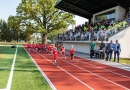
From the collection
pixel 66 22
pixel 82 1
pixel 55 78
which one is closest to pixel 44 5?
pixel 66 22

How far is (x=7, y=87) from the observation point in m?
8.62

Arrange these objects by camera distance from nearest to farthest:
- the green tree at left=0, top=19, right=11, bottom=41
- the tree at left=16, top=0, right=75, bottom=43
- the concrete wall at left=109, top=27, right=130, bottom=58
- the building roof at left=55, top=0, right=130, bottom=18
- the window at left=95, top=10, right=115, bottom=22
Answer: the concrete wall at left=109, top=27, right=130, bottom=58 < the building roof at left=55, top=0, right=130, bottom=18 < the window at left=95, top=10, right=115, bottom=22 < the tree at left=16, top=0, right=75, bottom=43 < the green tree at left=0, top=19, right=11, bottom=41

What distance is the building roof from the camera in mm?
28320

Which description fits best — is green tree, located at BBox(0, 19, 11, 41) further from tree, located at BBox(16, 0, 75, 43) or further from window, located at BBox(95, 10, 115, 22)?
window, located at BBox(95, 10, 115, 22)

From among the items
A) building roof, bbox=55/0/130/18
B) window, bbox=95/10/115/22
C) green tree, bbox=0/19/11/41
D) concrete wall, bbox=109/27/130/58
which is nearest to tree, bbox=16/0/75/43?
building roof, bbox=55/0/130/18

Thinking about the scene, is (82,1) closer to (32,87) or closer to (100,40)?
(100,40)

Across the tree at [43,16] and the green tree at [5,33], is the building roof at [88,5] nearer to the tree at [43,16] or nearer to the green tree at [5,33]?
the tree at [43,16]

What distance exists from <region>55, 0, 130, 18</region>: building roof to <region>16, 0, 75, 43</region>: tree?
26.8 feet

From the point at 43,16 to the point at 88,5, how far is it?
1601cm

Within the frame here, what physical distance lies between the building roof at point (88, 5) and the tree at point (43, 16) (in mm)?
8166

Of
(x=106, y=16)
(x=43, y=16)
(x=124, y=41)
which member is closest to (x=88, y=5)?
(x=106, y=16)

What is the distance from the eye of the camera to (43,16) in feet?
157

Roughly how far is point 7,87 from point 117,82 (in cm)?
514

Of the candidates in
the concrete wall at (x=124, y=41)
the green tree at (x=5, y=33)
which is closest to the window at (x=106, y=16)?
the concrete wall at (x=124, y=41)
